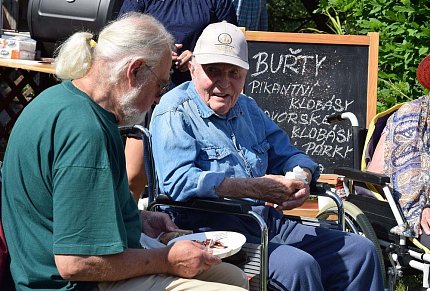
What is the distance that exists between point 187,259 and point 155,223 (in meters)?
0.76

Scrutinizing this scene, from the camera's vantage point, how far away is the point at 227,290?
3.16 m

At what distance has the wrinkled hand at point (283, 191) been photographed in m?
4.08

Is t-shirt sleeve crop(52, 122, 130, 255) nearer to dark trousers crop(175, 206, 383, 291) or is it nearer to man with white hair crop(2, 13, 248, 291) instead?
man with white hair crop(2, 13, 248, 291)

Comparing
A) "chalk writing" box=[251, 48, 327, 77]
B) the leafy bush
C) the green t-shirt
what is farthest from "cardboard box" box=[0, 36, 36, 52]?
the green t-shirt

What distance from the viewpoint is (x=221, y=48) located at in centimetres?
413

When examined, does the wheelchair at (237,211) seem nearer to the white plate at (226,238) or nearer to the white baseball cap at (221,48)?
the white plate at (226,238)

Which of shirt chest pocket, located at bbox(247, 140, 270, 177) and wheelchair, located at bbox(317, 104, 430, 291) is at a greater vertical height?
shirt chest pocket, located at bbox(247, 140, 270, 177)

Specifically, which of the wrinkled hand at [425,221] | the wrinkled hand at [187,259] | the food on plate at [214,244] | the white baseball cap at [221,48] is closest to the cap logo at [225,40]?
the white baseball cap at [221,48]

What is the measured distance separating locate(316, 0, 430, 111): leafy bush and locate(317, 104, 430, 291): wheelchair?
1.21 m

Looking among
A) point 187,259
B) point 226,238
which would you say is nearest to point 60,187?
point 187,259

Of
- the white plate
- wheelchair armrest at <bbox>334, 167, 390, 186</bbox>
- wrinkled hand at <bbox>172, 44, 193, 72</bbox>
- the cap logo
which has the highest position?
the cap logo

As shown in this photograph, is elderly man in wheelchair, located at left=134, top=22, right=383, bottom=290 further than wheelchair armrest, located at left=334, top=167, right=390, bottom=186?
No

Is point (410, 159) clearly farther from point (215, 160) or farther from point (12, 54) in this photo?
point (12, 54)

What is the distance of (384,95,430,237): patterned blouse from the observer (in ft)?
15.7
